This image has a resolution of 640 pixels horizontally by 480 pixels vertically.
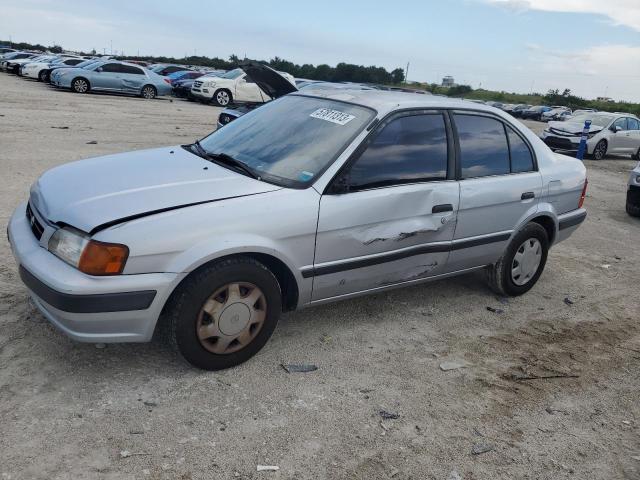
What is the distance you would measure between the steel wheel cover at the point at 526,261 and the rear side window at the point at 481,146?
0.74 metres

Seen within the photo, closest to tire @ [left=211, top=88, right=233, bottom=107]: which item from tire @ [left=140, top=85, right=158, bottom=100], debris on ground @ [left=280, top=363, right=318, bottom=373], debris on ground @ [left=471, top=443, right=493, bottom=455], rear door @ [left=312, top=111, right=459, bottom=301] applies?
tire @ [left=140, top=85, right=158, bottom=100]

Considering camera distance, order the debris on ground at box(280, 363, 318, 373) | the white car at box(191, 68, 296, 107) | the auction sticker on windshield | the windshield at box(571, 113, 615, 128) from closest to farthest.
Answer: the debris on ground at box(280, 363, 318, 373)
the auction sticker on windshield
the windshield at box(571, 113, 615, 128)
the white car at box(191, 68, 296, 107)

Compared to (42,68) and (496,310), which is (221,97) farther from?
(496,310)

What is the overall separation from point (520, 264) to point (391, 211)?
1.73m

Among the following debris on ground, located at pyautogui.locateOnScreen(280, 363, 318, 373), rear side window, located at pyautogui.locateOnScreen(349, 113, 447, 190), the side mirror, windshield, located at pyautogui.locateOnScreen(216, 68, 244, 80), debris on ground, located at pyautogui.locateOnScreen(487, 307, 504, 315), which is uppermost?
windshield, located at pyautogui.locateOnScreen(216, 68, 244, 80)

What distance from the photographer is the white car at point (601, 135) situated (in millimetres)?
16094

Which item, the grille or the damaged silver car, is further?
the grille

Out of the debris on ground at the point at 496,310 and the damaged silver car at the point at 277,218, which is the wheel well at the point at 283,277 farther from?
the debris on ground at the point at 496,310

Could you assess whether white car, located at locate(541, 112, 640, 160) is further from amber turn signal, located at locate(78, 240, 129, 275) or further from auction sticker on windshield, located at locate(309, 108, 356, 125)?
amber turn signal, located at locate(78, 240, 129, 275)

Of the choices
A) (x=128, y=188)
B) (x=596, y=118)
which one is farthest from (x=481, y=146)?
(x=596, y=118)

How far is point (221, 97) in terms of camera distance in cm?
2328

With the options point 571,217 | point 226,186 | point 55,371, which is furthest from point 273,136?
point 571,217

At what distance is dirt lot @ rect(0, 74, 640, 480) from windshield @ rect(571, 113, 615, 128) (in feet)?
44.8

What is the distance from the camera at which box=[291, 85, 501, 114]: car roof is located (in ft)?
12.8
